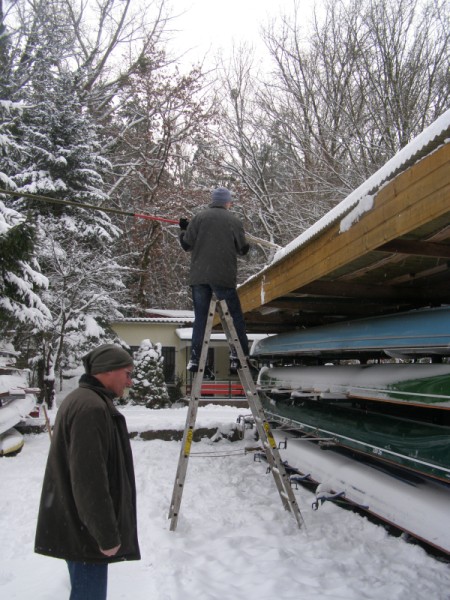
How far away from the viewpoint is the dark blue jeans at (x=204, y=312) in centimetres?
531

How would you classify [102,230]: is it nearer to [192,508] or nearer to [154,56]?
[154,56]

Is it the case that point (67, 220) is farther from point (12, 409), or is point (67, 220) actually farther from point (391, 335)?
point (391, 335)

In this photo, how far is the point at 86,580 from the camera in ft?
7.95

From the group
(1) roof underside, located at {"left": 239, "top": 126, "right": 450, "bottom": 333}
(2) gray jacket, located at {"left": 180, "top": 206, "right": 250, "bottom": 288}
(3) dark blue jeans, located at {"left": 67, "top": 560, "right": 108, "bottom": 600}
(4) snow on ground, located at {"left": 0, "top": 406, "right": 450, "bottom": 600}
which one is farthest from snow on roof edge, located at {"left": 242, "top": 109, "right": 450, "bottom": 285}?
(3) dark blue jeans, located at {"left": 67, "top": 560, "right": 108, "bottom": 600}

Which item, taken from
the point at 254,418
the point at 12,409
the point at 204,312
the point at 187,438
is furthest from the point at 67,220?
the point at 254,418

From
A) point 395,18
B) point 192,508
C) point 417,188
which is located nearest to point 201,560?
point 192,508

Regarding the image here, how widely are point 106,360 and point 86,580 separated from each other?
1.02 m

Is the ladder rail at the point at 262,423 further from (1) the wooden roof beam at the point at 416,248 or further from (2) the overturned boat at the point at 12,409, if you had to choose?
(2) the overturned boat at the point at 12,409

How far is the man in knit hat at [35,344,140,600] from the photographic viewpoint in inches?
91.8

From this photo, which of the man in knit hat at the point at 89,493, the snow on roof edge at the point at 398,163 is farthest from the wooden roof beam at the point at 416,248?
the man in knit hat at the point at 89,493

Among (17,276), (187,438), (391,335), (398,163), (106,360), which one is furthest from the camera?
(17,276)

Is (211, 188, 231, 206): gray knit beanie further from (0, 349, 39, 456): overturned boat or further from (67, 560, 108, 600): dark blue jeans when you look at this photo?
(0, 349, 39, 456): overturned boat

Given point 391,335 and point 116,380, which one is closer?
point 116,380

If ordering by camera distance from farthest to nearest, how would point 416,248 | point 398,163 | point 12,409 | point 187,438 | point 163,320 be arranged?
1. point 163,320
2. point 12,409
3. point 187,438
4. point 416,248
5. point 398,163
